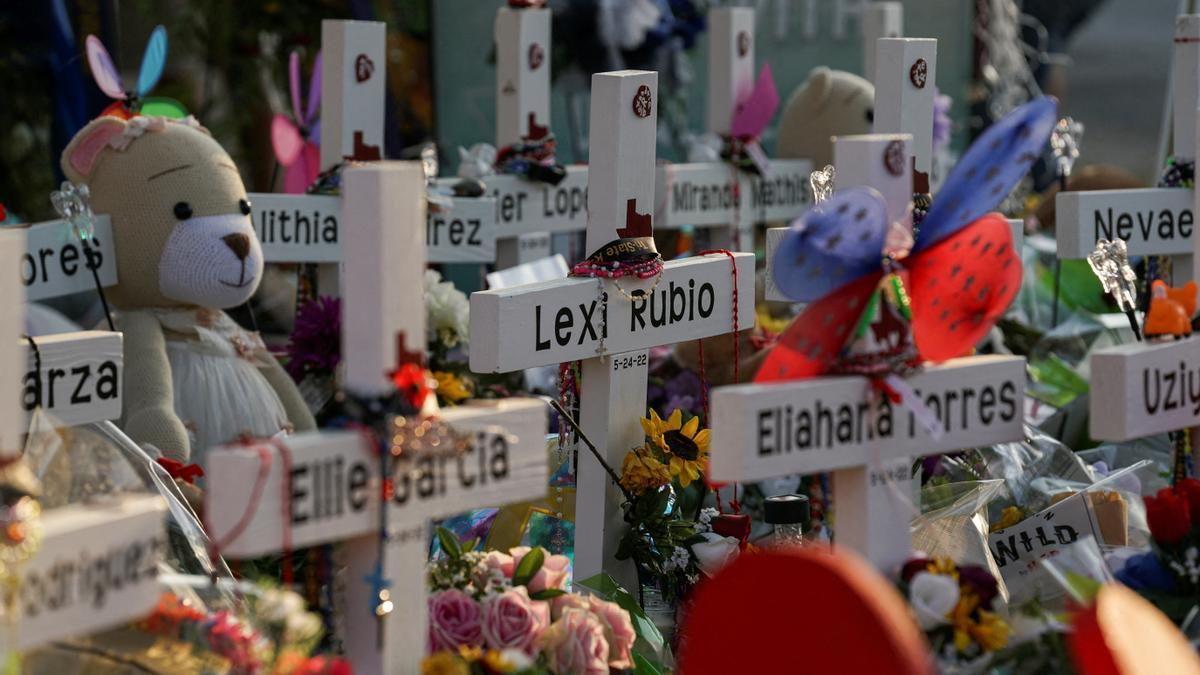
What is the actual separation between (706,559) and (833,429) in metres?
0.62

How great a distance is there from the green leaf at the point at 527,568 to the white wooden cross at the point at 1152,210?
3.56 feet

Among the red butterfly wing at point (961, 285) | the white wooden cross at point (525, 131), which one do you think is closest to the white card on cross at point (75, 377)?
the red butterfly wing at point (961, 285)

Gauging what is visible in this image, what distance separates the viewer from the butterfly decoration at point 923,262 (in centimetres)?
150

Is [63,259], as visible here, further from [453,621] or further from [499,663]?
[499,663]

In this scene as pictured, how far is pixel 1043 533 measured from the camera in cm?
209

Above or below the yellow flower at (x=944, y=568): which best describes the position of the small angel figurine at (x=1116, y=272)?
above

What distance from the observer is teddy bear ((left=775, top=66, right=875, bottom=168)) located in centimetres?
374

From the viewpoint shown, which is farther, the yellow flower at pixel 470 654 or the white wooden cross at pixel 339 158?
the white wooden cross at pixel 339 158

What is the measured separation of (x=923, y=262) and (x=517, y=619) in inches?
21.7

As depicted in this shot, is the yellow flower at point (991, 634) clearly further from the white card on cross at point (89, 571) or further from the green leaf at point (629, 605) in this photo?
the white card on cross at point (89, 571)

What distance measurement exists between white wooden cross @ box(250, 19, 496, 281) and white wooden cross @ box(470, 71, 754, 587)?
→ 0.77 meters

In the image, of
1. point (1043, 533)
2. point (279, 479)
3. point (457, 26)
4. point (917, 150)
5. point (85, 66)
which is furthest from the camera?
point (457, 26)

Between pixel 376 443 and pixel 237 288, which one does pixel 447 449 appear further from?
pixel 237 288

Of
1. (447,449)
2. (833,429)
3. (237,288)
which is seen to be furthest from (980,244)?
(237,288)
